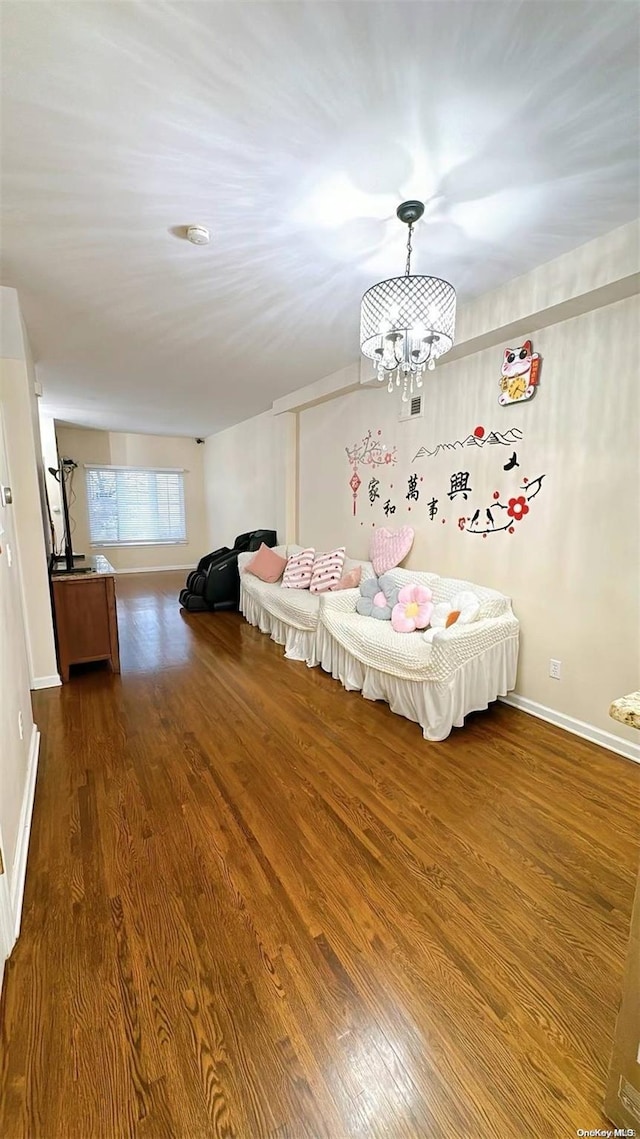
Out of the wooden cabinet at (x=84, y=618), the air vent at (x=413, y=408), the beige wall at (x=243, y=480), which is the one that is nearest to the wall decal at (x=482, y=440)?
the air vent at (x=413, y=408)

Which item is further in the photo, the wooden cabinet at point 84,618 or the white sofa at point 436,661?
the wooden cabinet at point 84,618

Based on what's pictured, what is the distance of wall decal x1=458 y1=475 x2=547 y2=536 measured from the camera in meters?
2.73

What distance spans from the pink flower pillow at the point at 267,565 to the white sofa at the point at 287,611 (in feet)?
0.26

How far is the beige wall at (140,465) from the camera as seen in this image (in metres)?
7.16

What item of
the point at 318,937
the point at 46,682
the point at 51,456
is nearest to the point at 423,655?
the point at 318,937

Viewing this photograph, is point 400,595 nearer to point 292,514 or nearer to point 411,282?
point 411,282

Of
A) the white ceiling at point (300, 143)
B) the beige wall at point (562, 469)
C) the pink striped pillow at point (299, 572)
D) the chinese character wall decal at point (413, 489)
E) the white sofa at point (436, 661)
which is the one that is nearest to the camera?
the white ceiling at point (300, 143)

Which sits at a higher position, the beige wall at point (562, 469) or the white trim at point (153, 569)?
the beige wall at point (562, 469)

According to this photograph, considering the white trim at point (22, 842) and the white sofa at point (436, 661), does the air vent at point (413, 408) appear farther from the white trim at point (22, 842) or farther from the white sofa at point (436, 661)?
the white trim at point (22, 842)

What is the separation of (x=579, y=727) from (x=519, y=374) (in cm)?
217

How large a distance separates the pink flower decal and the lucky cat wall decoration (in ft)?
2.01

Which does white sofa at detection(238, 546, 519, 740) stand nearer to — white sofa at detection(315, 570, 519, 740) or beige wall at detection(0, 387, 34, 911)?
white sofa at detection(315, 570, 519, 740)

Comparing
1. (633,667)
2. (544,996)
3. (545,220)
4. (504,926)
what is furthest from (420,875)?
(545,220)

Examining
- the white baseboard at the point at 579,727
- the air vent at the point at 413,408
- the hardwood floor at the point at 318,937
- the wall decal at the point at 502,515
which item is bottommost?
the hardwood floor at the point at 318,937
